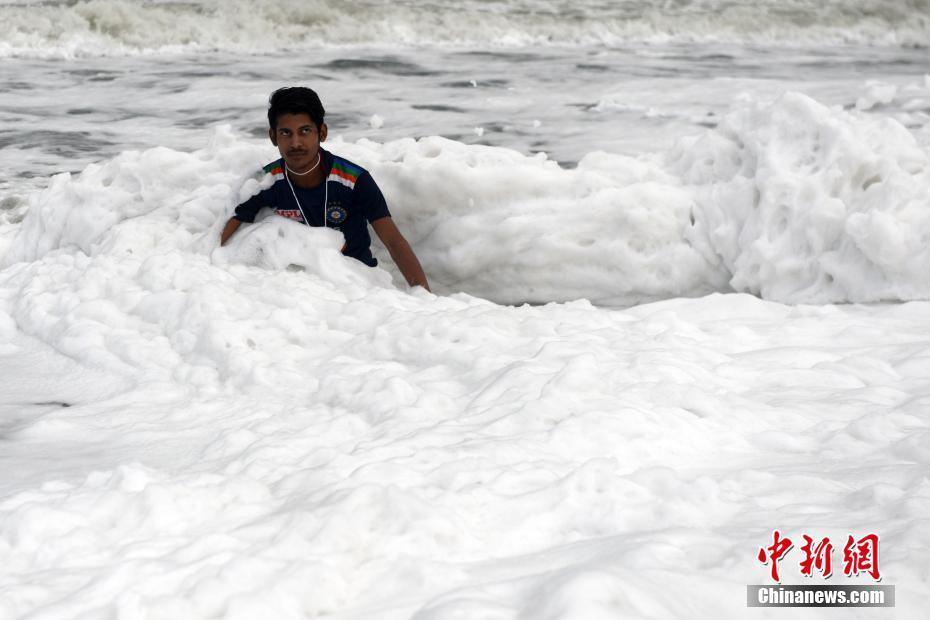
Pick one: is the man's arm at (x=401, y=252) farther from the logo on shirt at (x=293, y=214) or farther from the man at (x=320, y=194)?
the logo on shirt at (x=293, y=214)

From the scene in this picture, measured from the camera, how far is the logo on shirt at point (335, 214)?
3771 mm

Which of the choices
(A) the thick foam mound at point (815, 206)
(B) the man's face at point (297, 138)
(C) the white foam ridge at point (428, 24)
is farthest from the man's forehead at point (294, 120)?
(C) the white foam ridge at point (428, 24)

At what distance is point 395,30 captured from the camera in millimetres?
12164

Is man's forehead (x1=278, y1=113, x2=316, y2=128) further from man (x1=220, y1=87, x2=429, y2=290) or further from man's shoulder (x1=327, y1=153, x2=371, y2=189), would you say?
man's shoulder (x1=327, y1=153, x2=371, y2=189)

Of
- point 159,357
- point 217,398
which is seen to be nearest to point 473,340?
point 217,398

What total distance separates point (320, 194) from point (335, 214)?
0.10 meters

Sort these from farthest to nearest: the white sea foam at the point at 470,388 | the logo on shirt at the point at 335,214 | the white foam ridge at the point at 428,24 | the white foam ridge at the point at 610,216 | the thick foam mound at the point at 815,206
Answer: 1. the white foam ridge at the point at 428,24
2. the logo on shirt at the point at 335,214
3. the white foam ridge at the point at 610,216
4. the thick foam mound at the point at 815,206
5. the white sea foam at the point at 470,388

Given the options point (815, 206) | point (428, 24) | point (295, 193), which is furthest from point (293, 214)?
point (428, 24)

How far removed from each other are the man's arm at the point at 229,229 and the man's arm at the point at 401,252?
56cm

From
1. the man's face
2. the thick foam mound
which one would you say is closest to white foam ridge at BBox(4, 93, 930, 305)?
the thick foam mound

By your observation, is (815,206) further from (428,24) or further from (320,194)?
(428,24)

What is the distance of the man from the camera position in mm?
3662

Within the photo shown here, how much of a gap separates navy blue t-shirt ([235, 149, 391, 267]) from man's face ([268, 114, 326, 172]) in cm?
10

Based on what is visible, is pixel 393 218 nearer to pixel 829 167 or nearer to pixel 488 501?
pixel 829 167
